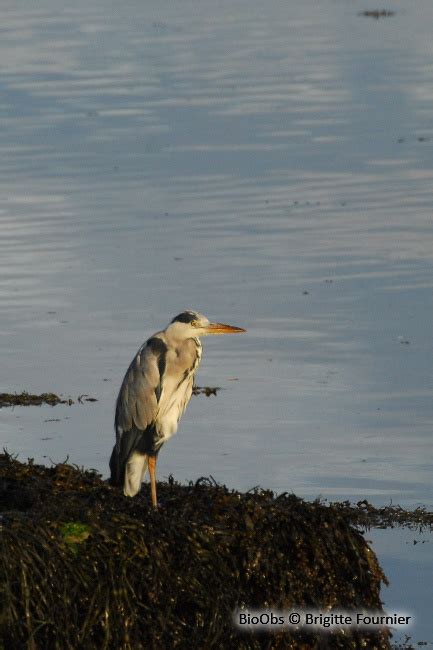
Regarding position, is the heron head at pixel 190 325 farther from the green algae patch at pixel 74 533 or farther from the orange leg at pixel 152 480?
the green algae patch at pixel 74 533

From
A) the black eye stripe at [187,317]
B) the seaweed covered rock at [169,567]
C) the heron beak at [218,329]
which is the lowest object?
the seaweed covered rock at [169,567]

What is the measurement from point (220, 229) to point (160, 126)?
599 centimetres

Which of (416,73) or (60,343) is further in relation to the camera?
(416,73)

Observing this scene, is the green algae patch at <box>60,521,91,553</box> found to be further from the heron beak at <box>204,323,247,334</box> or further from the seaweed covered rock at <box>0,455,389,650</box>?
the heron beak at <box>204,323,247,334</box>

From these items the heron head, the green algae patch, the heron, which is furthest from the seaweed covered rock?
the heron head

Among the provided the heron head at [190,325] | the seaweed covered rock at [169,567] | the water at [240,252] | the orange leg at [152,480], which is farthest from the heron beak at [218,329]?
the water at [240,252]

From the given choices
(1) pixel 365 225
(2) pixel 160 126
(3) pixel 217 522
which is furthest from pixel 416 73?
(3) pixel 217 522

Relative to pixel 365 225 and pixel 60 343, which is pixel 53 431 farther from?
pixel 365 225

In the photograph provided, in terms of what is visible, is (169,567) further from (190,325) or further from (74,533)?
(190,325)

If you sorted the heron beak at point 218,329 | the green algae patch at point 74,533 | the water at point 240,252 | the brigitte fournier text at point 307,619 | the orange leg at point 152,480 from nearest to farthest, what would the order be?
the green algae patch at point 74,533
the brigitte fournier text at point 307,619
the orange leg at point 152,480
the heron beak at point 218,329
the water at point 240,252

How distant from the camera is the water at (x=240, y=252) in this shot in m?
11.2

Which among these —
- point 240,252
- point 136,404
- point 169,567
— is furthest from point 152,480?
point 240,252

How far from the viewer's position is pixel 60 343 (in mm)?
13469

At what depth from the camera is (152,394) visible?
8.70 meters
